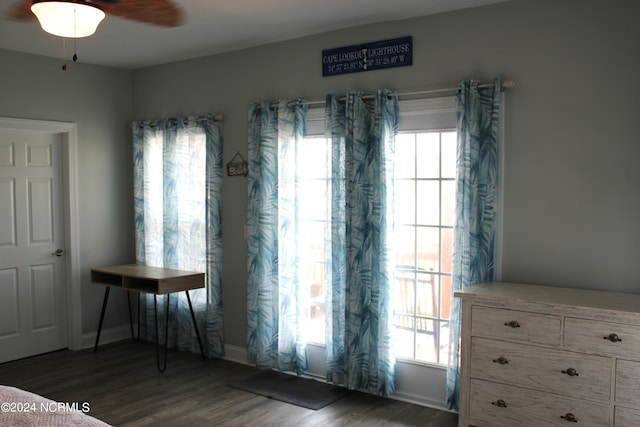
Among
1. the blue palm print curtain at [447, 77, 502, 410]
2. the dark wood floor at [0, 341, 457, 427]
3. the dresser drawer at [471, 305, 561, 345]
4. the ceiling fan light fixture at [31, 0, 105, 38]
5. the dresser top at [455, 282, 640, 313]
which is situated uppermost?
the ceiling fan light fixture at [31, 0, 105, 38]

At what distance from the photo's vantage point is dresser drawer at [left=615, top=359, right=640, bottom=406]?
9.34 feet

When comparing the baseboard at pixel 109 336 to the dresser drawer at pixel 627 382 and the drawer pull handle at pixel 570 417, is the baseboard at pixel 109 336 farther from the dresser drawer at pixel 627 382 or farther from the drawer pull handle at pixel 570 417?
the dresser drawer at pixel 627 382

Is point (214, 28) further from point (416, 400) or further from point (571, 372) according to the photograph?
point (571, 372)

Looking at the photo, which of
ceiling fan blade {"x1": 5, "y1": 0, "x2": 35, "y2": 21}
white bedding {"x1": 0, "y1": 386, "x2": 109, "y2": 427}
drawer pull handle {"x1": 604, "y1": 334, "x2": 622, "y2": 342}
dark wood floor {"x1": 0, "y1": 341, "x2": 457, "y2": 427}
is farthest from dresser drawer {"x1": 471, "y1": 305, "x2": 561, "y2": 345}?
ceiling fan blade {"x1": 5, "y1": 0, "x2": 35, "y2": 21}

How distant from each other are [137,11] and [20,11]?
0.81m

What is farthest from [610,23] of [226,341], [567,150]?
[226,341]

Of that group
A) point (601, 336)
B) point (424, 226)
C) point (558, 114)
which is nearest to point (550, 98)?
point (558, 114)

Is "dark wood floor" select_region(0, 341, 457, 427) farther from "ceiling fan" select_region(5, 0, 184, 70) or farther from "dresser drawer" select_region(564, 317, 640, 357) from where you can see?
"ceiling fan" select_region(5, 0, 184, 70)

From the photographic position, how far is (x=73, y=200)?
5.40 meters

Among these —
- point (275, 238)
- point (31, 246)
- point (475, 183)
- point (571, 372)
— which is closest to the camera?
point (571, 372)

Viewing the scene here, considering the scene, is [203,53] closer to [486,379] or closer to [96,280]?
[96,280]

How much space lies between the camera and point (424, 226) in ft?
13.2

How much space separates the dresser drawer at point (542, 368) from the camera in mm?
2955

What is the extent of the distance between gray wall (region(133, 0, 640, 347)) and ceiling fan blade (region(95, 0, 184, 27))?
131cm
